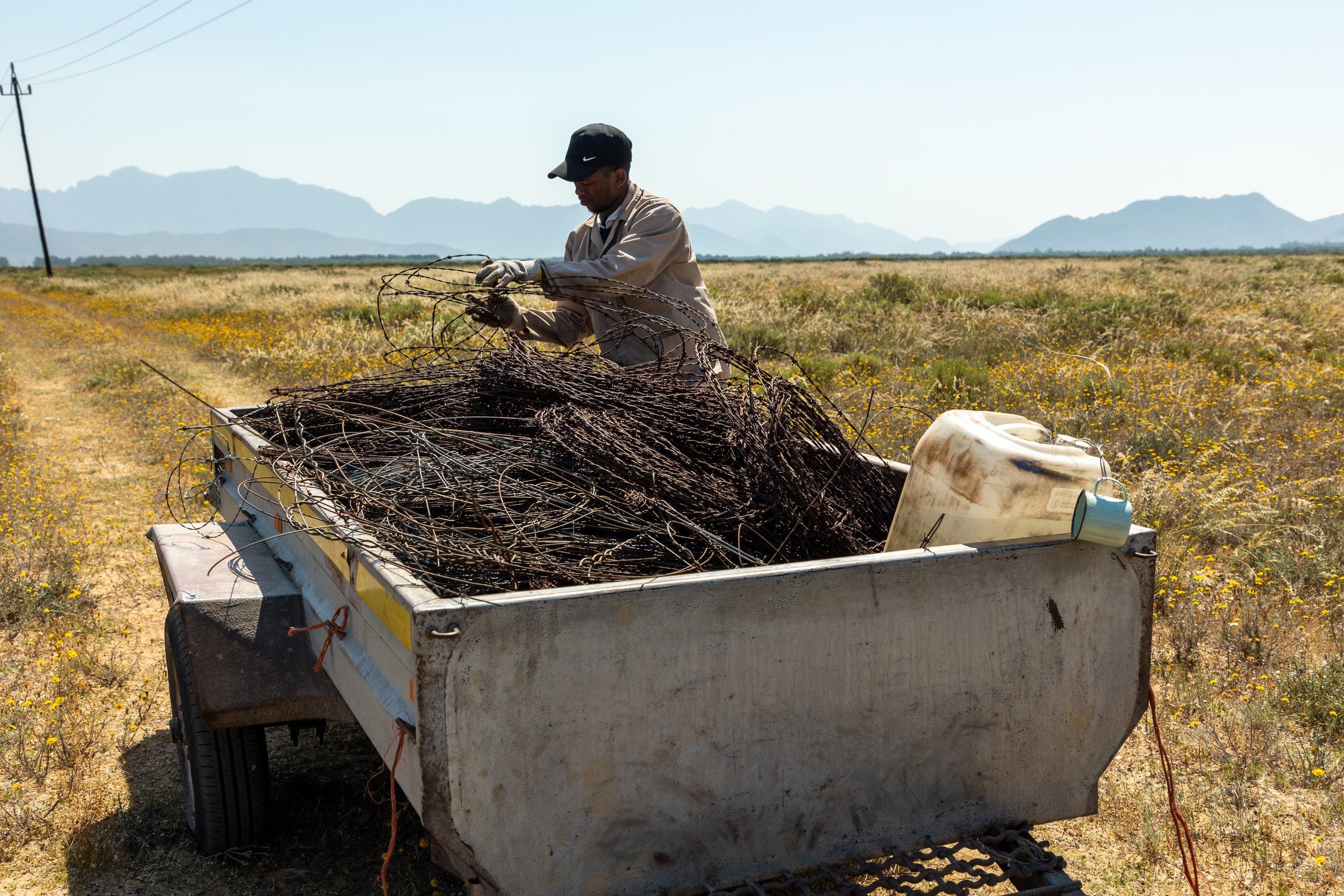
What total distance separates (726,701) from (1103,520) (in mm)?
883

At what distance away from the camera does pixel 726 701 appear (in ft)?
6.33

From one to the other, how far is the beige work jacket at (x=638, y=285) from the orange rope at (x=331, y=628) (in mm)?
1672

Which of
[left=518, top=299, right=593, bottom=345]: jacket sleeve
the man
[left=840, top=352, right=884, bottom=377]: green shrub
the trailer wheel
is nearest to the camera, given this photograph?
the trailer wheel

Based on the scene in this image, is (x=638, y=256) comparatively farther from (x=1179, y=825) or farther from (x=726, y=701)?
(x=1179, y=825)

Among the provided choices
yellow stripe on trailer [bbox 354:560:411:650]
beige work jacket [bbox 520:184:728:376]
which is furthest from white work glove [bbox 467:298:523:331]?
yellow stripe on trailer [bbox 354:560:411:650]

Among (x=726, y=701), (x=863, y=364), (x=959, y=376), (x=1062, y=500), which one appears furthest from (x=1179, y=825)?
(x=863, y=364)

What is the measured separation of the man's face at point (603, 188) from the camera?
409cm

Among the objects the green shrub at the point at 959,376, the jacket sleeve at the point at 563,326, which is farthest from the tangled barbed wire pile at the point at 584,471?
the green shrub at the point at 959,376

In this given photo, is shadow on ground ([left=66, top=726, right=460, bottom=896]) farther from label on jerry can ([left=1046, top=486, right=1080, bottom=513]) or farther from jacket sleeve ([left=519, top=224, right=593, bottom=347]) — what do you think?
jacket sleeve ([left=519, top=224, right=593, bottom=347])

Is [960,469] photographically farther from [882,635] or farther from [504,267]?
[504,267]

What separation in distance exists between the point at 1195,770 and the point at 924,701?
1.87 metres

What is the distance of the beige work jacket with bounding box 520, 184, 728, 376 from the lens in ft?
12.7

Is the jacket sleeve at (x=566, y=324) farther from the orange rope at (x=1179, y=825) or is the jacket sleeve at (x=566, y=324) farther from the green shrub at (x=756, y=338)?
the green shrub at (x=756, y=338)

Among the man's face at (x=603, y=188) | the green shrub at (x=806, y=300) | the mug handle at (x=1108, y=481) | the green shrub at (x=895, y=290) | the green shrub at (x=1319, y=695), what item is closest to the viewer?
the mug handle at (x=1108, y=481)
